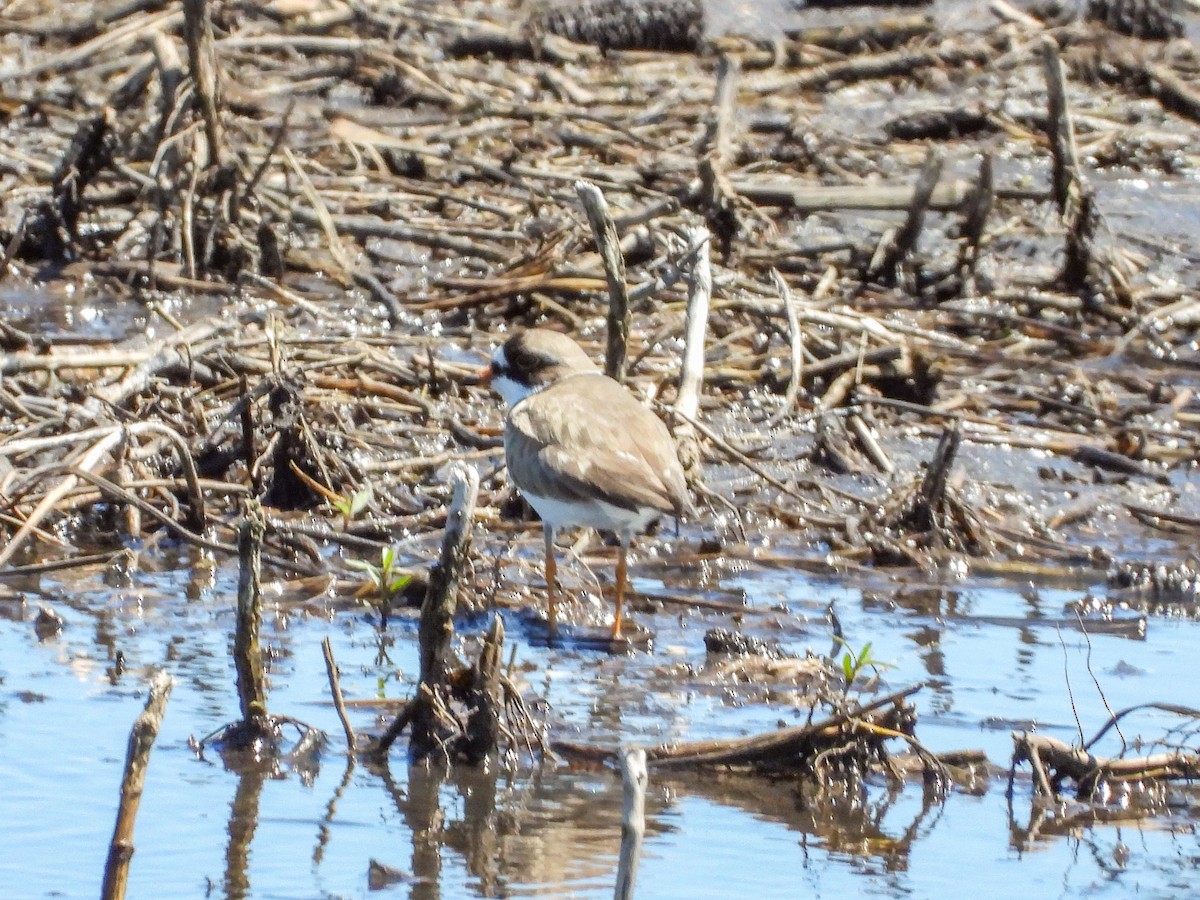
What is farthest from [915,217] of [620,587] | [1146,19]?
[1146,19]

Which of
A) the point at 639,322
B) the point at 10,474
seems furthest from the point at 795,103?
the point at 10,474

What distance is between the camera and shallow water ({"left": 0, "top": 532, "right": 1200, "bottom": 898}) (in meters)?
4.88

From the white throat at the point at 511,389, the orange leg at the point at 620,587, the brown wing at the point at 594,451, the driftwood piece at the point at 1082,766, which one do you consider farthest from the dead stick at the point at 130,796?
the white throat at the point at 511,389

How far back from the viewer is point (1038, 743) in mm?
5441

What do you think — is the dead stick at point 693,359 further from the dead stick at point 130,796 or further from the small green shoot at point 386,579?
the dead stick at point 130,796

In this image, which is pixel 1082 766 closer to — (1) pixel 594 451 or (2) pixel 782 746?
(2) pixel 782 746

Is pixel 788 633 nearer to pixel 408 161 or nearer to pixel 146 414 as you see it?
pixel 146 414

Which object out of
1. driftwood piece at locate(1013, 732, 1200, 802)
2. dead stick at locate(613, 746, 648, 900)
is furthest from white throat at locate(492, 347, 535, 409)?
dead stick at locate(613, 746, 648, 900)

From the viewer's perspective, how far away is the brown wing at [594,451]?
6.70 metres

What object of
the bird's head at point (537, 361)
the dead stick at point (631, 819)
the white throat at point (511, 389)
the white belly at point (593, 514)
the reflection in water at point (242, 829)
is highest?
the dead stick at point (631, 819)

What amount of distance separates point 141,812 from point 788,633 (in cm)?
262

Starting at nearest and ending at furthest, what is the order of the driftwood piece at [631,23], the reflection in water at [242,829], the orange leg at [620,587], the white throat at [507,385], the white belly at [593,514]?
1. the reflection in water at [242,829]
2. the white belly at [593,514]
3. the orange leg at [620,587]
4. the white throat at [507,385]
5. the driftwood piece at [631,23]

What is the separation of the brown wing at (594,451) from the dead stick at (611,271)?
0.57m

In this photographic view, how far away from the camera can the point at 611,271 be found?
7.68 metres
